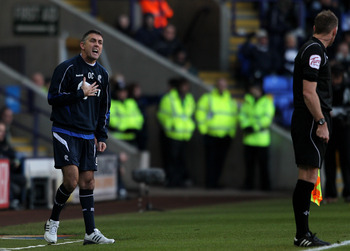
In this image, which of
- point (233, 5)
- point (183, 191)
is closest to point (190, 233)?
point (183, 191)

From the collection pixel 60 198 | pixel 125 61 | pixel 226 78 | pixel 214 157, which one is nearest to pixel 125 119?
pixel 214 157

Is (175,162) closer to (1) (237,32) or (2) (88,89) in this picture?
(1) (237,32)

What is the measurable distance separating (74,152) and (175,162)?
11.9 m

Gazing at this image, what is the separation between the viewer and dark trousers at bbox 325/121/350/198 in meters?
17.2

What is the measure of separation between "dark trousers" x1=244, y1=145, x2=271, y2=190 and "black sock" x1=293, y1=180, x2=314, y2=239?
39.7ft

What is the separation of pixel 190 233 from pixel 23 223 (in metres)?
3.49

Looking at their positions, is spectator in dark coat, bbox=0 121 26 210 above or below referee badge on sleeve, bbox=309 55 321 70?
below

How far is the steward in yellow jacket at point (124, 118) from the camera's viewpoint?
21.5m

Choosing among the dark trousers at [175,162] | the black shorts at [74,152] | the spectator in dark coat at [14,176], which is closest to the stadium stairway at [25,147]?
the spectator in dark coat at [14,176]

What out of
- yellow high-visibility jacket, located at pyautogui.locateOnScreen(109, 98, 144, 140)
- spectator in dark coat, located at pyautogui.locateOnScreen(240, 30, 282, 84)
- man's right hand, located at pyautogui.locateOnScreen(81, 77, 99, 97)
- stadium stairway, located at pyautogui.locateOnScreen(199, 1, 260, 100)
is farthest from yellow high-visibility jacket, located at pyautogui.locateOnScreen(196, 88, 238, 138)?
man's right hand, located at pyautogui.locateOnScreen(81, 77, 99, 97)

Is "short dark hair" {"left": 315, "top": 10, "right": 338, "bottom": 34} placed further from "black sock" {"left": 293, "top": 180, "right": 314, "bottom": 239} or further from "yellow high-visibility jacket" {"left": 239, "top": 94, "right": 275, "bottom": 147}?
"yellow high-visibility jacket" {"left": 239, "top": 94, "right": 275, "bottom": 147}

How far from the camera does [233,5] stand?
1037 inches

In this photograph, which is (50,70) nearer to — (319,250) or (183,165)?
(183,165)

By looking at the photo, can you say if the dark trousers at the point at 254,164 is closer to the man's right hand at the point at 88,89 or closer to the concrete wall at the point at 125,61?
the concrete wall at the point at 125,61
